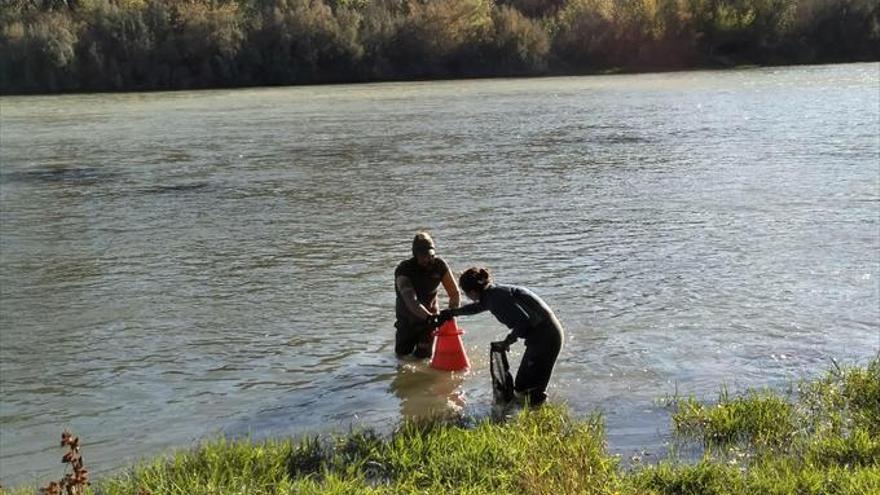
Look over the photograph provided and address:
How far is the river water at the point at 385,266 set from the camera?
8.27 m

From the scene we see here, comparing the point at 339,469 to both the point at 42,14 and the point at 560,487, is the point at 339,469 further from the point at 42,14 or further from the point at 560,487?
the point at 42,14

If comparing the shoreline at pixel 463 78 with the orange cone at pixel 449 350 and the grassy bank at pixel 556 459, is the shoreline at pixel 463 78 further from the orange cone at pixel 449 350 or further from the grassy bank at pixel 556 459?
the grassy bank at pixel 556 459

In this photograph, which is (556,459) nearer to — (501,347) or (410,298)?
(501,347)

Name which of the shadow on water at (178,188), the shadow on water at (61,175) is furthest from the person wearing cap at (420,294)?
the shadow on water at (61,175)

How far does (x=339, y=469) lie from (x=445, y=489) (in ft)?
2.64

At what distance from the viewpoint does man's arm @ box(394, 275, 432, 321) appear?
8453mm

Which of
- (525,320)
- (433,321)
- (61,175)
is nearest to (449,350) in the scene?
(433,321)

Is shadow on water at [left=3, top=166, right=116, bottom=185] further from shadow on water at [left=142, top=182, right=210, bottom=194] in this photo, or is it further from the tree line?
the tree line

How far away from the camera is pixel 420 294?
352 inches

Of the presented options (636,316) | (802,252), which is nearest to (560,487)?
(636,316)

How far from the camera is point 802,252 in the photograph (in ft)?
43.0

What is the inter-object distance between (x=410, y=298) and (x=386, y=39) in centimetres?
6363

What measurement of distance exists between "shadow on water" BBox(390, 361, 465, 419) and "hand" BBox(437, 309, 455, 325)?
60cm

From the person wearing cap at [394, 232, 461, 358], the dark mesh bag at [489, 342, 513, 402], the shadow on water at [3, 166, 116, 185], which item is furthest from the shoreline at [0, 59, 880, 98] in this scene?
the dark mesh bag at [489, 342, 513, 402]
